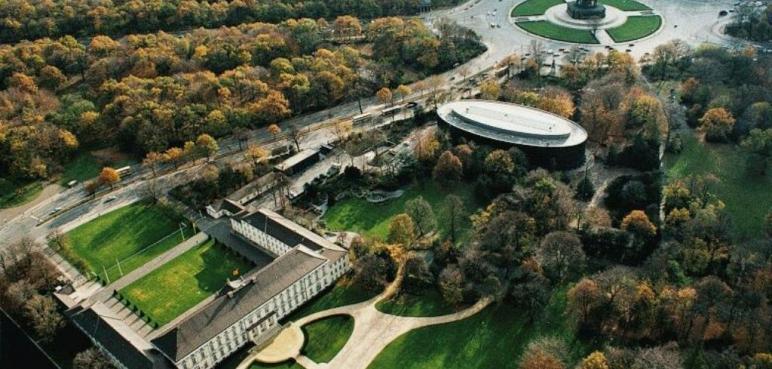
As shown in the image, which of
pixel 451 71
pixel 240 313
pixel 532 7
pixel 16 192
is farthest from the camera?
pixel 532 7

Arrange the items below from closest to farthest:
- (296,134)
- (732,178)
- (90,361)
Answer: (90,361) → (732,178) → (296,134)

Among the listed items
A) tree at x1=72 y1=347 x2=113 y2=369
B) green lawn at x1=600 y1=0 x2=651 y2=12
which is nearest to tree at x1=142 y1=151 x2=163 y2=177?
tree at x1=72 y1=347 x2=113 y2=369

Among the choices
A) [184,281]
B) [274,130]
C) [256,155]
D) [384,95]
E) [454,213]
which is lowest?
[184,281]

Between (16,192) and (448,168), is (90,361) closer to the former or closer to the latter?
(16,192)

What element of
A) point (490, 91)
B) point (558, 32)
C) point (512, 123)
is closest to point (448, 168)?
point (512, 123)

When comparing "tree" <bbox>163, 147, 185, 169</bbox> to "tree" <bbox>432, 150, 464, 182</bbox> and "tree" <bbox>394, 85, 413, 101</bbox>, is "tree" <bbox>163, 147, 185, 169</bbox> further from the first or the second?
"tree" <bbox>394, 85, 413, 101</bbox>

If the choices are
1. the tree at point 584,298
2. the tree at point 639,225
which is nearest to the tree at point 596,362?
the tree at point 584,298
